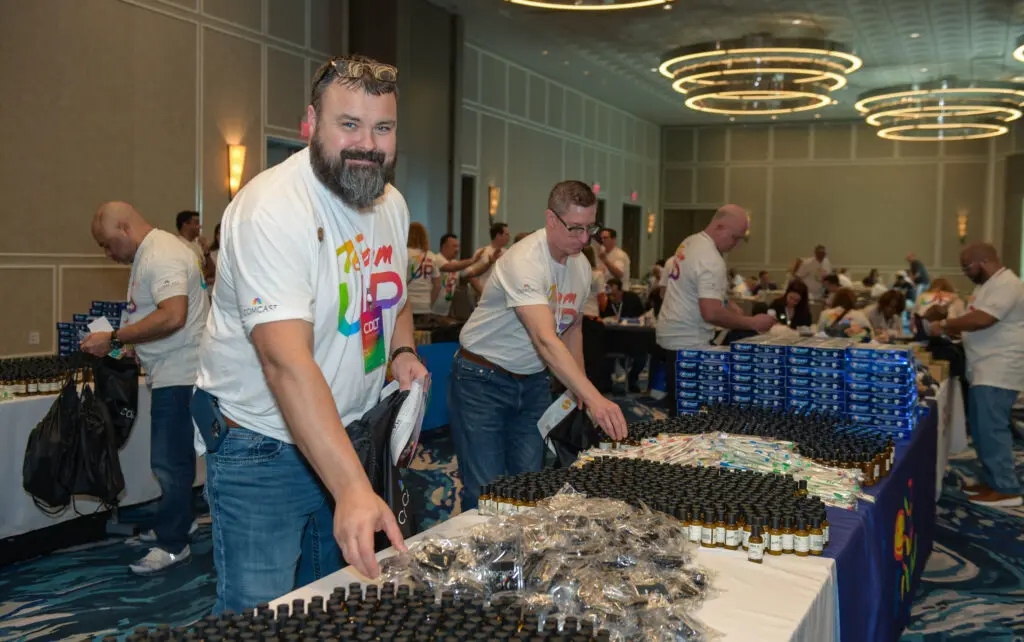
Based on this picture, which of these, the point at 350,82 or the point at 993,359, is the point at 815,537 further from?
the point at 993,359

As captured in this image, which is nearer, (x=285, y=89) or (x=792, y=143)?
(x=285, y=89)

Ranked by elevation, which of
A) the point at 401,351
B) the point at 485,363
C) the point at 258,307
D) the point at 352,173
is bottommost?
the point at 485,363

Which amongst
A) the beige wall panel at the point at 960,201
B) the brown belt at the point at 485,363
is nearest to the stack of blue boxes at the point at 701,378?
the brown belt at the point at 485,363

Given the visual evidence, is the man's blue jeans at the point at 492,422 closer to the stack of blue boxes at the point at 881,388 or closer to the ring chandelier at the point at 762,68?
the stack of blue boxes at the point at 881,388

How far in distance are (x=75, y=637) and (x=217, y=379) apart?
71.2 inches

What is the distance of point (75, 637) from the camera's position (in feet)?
10.4

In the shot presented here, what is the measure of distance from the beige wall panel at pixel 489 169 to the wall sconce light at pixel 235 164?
208 inches

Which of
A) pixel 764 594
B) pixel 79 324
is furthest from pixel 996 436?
pixel 79 324

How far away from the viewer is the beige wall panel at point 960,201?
19844mm

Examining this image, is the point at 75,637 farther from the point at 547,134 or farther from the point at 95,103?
the point at 547,134

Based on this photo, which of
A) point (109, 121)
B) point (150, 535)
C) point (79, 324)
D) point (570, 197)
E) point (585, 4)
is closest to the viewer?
point (570, 197)

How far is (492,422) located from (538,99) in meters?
13.1

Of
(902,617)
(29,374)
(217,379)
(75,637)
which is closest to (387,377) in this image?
(217,379)

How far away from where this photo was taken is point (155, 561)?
3861mm
